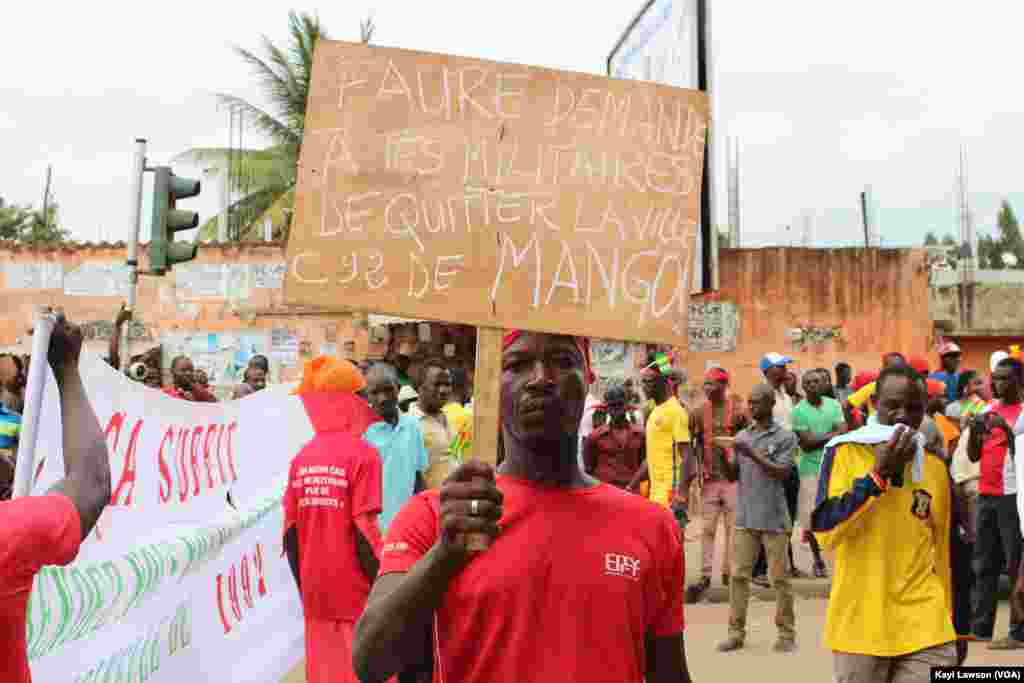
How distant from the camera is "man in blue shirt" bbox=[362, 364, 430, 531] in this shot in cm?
702

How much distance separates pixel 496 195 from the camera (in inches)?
117

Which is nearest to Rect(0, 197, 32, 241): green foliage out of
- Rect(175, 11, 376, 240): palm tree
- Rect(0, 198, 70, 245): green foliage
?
Rect(0, 198, 70, 245): green foliage

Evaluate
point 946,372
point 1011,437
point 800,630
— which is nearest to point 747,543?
point 800,630

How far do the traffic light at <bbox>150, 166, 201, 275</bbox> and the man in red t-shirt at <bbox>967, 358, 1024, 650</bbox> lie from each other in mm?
6760

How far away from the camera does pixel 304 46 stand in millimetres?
24328

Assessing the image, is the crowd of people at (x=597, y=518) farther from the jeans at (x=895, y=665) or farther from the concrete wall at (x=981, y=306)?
the concrete wall at (x=981, y=306)

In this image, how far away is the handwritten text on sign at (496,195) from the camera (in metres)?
2.94

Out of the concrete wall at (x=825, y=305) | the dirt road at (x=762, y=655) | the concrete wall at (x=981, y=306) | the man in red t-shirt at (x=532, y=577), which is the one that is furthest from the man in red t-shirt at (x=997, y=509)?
the concrete wall at (x=981, y=306)

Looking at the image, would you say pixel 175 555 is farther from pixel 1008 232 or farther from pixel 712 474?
pixel 1008 232

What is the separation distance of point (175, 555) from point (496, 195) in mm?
3295

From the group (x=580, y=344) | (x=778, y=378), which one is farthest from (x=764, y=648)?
(x=580, y=344)

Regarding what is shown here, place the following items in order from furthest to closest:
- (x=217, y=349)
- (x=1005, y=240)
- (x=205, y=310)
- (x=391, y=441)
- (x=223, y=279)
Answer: (x=1005, y=240) → (x=223, y=279) → (x=205, y=310) → (x=217, y=349) → (x=391, y=441)

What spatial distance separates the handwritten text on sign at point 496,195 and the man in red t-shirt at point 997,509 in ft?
19.7

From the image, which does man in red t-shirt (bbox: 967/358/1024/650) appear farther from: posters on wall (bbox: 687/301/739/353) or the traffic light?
posters on wall (bbox: 687/301/739/353)
